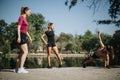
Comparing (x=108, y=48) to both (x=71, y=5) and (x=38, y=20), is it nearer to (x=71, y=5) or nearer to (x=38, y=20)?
(x=71, y=5)

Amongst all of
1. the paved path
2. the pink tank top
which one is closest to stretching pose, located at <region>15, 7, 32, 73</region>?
the pink tank top

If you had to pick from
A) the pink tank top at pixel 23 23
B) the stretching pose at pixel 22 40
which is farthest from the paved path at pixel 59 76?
the pink tank top at pixel 23 23

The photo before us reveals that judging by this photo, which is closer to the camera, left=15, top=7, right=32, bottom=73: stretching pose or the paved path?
the paved path

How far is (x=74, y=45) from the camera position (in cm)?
12800

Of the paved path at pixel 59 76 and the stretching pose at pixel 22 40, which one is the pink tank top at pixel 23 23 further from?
the paved path at pixel 59 76

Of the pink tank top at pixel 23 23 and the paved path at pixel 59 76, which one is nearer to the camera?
the paved path at pixel 59 76

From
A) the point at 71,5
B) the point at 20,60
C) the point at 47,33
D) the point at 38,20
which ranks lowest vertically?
the point at 20,60

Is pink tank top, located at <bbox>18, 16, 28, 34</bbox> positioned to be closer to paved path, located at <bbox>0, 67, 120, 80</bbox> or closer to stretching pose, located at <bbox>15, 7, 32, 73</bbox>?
stretching pose, located at <bbox>15, 7, 32, 73</bbox>

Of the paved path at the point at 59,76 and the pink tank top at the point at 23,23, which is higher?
the pink tank top at the point at 23,23

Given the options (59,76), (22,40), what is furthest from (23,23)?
(59,76)

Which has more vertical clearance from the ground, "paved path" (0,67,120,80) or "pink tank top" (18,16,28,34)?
"pink tank top" (18,16,28,34)

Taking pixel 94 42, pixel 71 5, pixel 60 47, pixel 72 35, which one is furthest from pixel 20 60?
pixel 72 35

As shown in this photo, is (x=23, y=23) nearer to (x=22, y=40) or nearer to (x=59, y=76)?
(x=22, y=40)

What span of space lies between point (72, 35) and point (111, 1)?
125 m
